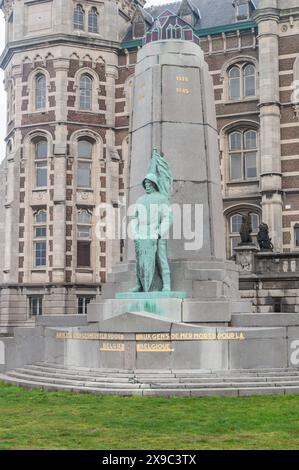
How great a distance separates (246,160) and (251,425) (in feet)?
97.2

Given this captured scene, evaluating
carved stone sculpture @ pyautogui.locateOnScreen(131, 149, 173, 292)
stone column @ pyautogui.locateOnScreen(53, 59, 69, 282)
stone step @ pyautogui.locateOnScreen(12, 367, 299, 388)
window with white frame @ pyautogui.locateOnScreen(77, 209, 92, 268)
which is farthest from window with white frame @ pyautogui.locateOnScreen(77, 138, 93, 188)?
stone step @ pyautogui.locateOnScreen(12, 367, 299, 388)

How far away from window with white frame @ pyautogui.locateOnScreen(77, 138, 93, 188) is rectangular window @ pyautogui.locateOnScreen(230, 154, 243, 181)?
828cm

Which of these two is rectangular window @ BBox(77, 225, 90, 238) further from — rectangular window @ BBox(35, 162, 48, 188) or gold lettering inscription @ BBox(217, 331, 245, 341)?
gold lettering inscription @ BBox(217, 331, 245, 341)

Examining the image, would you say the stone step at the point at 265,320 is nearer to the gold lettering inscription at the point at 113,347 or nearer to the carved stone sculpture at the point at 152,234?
the carved stone sculpture at the point at 152,234

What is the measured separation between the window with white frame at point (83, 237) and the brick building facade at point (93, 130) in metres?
0.06

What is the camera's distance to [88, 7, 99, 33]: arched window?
4047cm

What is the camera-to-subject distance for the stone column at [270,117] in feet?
113

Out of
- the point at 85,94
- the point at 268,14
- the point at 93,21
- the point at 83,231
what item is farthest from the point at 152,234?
the point at 93,21

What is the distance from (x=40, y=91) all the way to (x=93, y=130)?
13.1 ft

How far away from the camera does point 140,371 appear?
1216 cm

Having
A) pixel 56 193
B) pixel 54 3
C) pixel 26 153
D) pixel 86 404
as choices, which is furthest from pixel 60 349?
pixel 54 3

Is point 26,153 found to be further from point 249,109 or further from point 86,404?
point 86,404

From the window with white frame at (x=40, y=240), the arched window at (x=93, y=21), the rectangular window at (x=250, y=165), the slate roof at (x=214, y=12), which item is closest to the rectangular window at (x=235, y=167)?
the rectangular window at (x=250, y=165)
